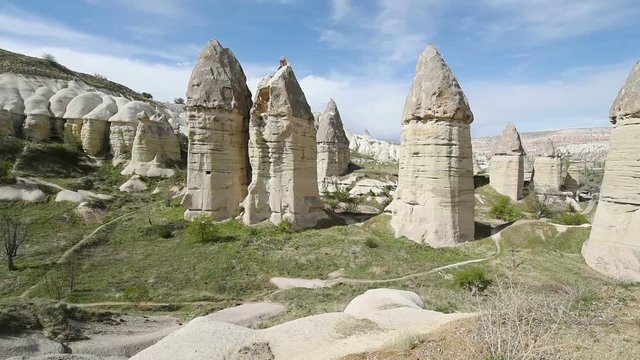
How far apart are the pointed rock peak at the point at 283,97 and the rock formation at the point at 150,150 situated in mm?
15626

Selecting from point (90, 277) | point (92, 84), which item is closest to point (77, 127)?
point (92, 84)

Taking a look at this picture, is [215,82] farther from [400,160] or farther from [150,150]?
[150,150]

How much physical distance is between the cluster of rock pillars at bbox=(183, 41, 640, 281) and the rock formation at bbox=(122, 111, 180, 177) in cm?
1300

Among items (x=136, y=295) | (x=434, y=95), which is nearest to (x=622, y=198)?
(x=434, y=95)

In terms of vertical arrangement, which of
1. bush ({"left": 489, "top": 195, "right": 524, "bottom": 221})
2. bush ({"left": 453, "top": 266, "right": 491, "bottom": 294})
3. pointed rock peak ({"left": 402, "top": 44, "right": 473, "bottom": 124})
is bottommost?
bush ({"left": 453, "top": 266, "right": 491, "bottom": 294})

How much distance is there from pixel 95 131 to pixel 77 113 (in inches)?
138

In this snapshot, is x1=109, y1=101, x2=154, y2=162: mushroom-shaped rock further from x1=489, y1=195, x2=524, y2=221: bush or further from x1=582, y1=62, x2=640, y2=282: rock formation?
x1=582, y1=62, x2=640, y2=282: rock formation

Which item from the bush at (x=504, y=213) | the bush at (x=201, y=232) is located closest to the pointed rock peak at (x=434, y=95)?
the bush at (x=504, y=213)

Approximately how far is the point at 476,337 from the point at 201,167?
61.9ft

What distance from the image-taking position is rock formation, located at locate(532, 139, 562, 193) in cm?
3162

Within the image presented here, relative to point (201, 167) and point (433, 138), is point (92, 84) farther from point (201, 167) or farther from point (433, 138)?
point (433, 138)

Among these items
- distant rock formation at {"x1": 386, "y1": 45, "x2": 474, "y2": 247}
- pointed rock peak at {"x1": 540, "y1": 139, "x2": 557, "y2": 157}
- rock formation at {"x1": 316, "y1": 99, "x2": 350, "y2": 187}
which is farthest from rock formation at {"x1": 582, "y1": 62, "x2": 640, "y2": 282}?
rock formation at {"x1": 316, "y1": 99, "x2": 350, "y2": 187}

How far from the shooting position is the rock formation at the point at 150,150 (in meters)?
32.5

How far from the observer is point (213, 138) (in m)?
21.3
